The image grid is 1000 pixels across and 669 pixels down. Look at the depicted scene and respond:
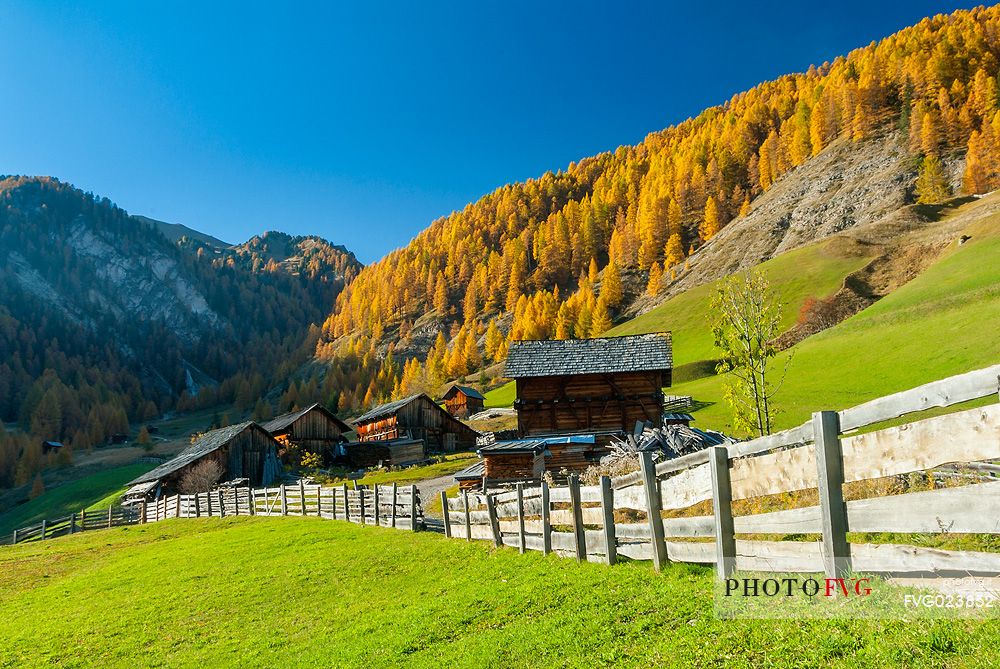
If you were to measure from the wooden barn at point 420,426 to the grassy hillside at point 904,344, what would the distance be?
28.3m

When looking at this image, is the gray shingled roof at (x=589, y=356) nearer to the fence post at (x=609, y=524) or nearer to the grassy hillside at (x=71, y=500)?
the fence post at (x=609, y=524)

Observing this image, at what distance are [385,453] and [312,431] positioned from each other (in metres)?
9.05

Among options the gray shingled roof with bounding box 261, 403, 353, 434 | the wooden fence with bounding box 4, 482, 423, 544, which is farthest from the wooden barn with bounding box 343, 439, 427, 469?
the wooden fence with bounding box 4, 482, 423, 544

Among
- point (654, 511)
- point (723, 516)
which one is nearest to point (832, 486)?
point (723, 516)

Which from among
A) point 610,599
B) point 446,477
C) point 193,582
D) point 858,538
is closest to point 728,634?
point 610,599

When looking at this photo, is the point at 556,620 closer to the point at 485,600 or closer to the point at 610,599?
the point at 610,599

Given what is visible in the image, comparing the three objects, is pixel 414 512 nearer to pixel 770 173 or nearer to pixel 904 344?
pixel 904 344

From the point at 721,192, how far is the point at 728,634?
19415 centimetres

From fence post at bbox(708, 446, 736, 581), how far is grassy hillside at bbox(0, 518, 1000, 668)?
1.25 ft

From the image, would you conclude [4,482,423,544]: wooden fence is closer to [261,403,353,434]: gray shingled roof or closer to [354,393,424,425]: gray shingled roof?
[261,403,353,434]: gray shingled roof

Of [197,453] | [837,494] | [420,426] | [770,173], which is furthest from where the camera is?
[770,173]

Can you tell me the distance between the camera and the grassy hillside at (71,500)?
6656 centimetres

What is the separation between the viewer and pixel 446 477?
4850 cm

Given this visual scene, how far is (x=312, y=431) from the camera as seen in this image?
6569 centimetres
